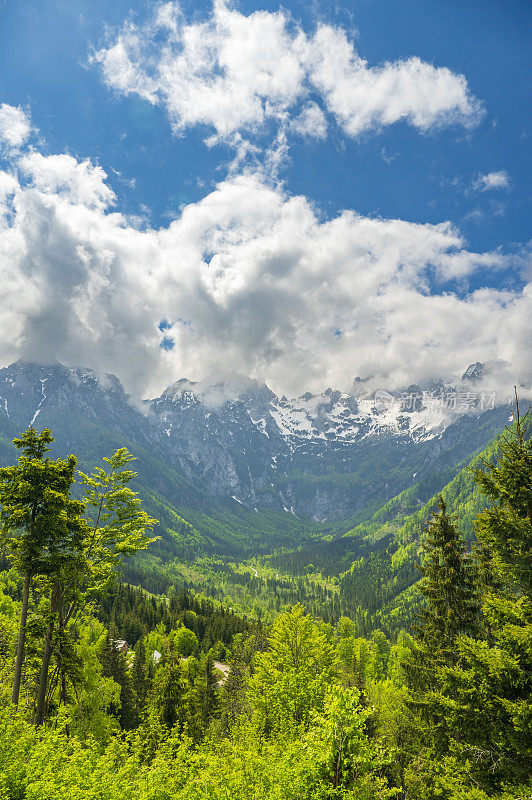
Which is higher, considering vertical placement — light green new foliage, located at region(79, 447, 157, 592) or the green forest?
light green new foliage, located at region(79, 447, 157, 592)

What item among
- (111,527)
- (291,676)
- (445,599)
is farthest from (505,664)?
(111,527)

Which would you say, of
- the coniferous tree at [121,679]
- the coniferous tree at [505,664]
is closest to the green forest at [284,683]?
the coniferous tree at [505,664]

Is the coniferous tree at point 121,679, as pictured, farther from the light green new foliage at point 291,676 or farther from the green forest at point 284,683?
the light green new foliage at point 291,676

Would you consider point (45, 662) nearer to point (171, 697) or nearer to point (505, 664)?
point (171, 697)

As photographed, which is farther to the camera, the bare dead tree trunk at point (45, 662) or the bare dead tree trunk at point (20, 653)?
the bare dead tree trunk at point (45, 662)

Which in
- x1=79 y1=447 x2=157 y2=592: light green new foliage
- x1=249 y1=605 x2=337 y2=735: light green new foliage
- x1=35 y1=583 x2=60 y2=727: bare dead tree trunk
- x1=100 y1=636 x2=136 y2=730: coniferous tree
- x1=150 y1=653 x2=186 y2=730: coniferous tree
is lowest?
x1=100 y1=636 x2=136 y2=730: coniferous tree

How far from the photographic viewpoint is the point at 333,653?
107 ft

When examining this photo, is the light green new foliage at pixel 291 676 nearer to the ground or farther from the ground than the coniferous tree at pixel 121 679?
farther from the ground

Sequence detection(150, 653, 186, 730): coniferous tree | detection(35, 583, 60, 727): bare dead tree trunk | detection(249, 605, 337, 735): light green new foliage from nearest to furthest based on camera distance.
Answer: detection(35, 583, 60, 727): bare dead tree trunk < detection(249, 605, 337, 735): light green new foliage < detection(150, 653, 186, 730): coniferous tree

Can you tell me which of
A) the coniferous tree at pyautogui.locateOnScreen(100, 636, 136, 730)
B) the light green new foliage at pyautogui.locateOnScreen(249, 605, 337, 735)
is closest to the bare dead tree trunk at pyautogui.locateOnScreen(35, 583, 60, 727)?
the light green new foliage at pyautogui.locateOnScreen(249, 605, 337, 735)

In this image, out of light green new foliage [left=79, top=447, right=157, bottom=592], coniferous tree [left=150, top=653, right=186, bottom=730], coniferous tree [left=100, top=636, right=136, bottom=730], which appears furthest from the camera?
coniferous tree [left=100, top=636, right=136, bottom=730]

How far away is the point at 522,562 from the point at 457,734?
12530 millimetres

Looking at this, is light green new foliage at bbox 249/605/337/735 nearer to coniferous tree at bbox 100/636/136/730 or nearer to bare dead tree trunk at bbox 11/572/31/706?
bare dead tree trunk at bbox 11/572/31/706

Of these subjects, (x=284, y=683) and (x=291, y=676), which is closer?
(x=291, y=676)
